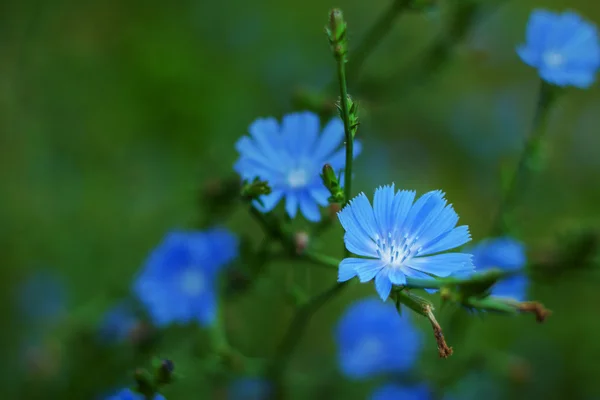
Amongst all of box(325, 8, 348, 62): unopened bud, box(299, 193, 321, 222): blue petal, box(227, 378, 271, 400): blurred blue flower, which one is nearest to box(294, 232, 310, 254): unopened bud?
box(299, 193, 321, 222): blue petal

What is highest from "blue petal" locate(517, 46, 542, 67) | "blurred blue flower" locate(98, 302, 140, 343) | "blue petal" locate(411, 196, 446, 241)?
"blurred blue flower" locate(98, 302, 140, 343)

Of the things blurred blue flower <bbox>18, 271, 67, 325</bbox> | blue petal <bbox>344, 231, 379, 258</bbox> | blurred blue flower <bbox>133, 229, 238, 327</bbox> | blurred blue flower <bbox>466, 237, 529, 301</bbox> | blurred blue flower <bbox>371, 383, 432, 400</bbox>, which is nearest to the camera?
blue petal <bbox>344, 231, 379, 258</bbox>

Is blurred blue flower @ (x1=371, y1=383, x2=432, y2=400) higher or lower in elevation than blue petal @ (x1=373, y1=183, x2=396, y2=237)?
higher

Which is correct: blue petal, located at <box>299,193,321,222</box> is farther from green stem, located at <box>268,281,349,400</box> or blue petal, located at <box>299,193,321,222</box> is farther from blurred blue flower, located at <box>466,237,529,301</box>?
blurred blue flower, located at <box>466,237,529,301</box>

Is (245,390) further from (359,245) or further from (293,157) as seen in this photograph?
(359,245)

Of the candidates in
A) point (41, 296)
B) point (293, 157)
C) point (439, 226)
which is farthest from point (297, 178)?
point (41, 296)

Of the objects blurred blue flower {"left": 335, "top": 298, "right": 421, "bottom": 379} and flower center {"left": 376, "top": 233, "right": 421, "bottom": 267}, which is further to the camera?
blurred blue flower {"left": 335, "top": 298, "right": 421, "bottom": 379}

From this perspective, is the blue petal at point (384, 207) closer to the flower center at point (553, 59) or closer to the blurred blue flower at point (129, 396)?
the blurred blue flower at point (129, 396)

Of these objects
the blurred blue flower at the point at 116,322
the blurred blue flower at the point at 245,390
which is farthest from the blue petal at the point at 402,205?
the blurred blue flower at the point at 116,322
